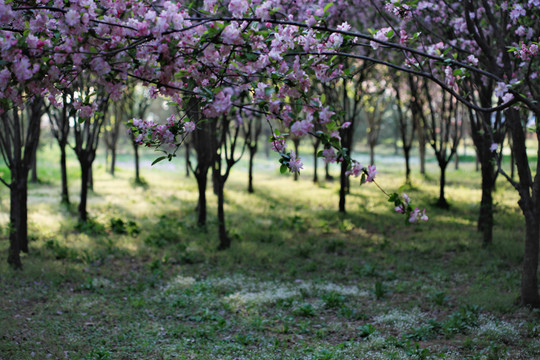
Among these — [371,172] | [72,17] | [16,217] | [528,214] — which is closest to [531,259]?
[528,214]

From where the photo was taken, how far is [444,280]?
27.8 ft

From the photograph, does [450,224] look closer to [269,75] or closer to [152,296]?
[152,296]

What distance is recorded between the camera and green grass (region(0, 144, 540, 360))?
557 cm

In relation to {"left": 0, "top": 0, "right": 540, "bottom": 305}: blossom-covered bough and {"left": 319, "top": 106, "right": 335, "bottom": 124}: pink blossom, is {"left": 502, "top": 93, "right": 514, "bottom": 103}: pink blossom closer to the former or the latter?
{"left": 0, "top": 0, "right": 540, "bottom": 305}: blossom-covered bough

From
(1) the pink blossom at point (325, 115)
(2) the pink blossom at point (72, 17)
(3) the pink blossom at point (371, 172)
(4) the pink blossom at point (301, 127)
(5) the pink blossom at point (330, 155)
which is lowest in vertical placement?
(3) the pink blossom at point (371, 172)

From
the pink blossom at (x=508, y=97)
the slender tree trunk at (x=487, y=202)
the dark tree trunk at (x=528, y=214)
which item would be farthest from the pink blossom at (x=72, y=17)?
the slender tree trunk at (x=487, y=202)

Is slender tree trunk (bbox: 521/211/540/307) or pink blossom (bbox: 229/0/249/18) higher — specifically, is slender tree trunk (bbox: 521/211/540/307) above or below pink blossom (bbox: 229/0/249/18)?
below

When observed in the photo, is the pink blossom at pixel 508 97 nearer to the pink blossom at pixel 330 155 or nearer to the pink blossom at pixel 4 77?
the pink blossom at pixel 330 155

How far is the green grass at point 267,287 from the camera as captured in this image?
18.3 ft

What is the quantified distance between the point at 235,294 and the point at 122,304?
1.80 m

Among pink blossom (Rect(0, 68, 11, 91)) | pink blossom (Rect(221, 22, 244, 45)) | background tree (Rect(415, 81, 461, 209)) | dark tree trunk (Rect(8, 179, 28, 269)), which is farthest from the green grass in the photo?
pink blossom (Rect(221, 22, 244, 45))

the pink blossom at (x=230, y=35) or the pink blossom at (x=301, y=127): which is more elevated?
the pink blossom at (x=230, y=35)

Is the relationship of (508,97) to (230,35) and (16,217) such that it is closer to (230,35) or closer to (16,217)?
(230,35)

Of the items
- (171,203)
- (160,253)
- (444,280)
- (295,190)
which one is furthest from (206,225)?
(295,190)
